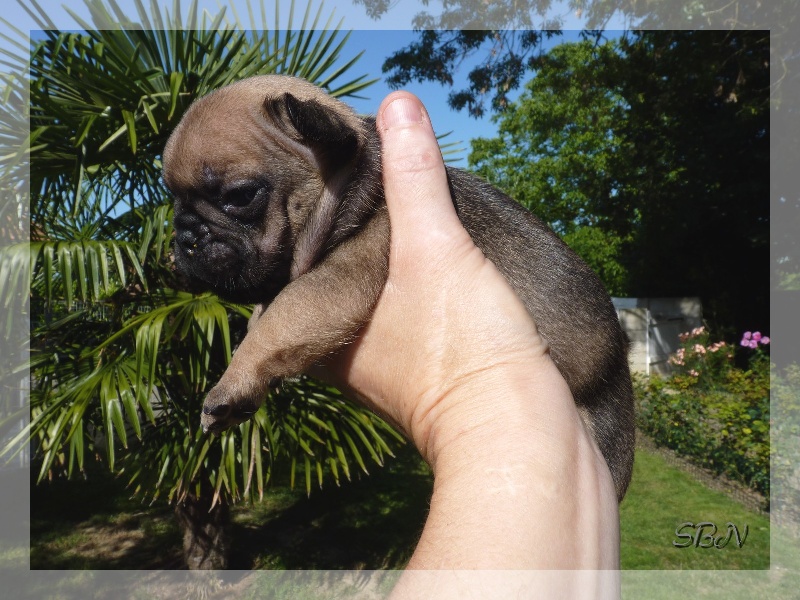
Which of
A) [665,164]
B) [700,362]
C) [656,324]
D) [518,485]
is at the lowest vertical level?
[700,362]

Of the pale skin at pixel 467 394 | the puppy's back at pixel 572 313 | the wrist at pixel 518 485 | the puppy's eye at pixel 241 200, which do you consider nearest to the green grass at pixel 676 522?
the puppy's back at pixel 572 313

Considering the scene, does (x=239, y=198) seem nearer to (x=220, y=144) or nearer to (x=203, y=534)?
(x=220, y=144)

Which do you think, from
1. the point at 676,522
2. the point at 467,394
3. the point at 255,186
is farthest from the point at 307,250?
the point at 676,522

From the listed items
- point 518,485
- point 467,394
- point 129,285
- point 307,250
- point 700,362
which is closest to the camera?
point 518,485

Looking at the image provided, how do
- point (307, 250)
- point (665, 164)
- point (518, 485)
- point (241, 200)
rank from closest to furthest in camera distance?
point (518, 485)
point (241, 200)
point (307, 250)
point (665, 164)

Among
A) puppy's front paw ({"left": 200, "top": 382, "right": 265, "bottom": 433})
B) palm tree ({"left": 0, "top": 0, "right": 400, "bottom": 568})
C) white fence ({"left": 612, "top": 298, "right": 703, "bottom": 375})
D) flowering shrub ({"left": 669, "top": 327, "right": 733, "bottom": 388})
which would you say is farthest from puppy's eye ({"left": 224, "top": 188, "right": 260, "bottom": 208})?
white fence ({"left": 612, "top": 298, "right": 703, "bottom": 375})

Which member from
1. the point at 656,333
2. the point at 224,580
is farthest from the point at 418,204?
the point at 656,333

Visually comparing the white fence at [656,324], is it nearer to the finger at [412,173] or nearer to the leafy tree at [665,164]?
the leafy tree at [665,164]
